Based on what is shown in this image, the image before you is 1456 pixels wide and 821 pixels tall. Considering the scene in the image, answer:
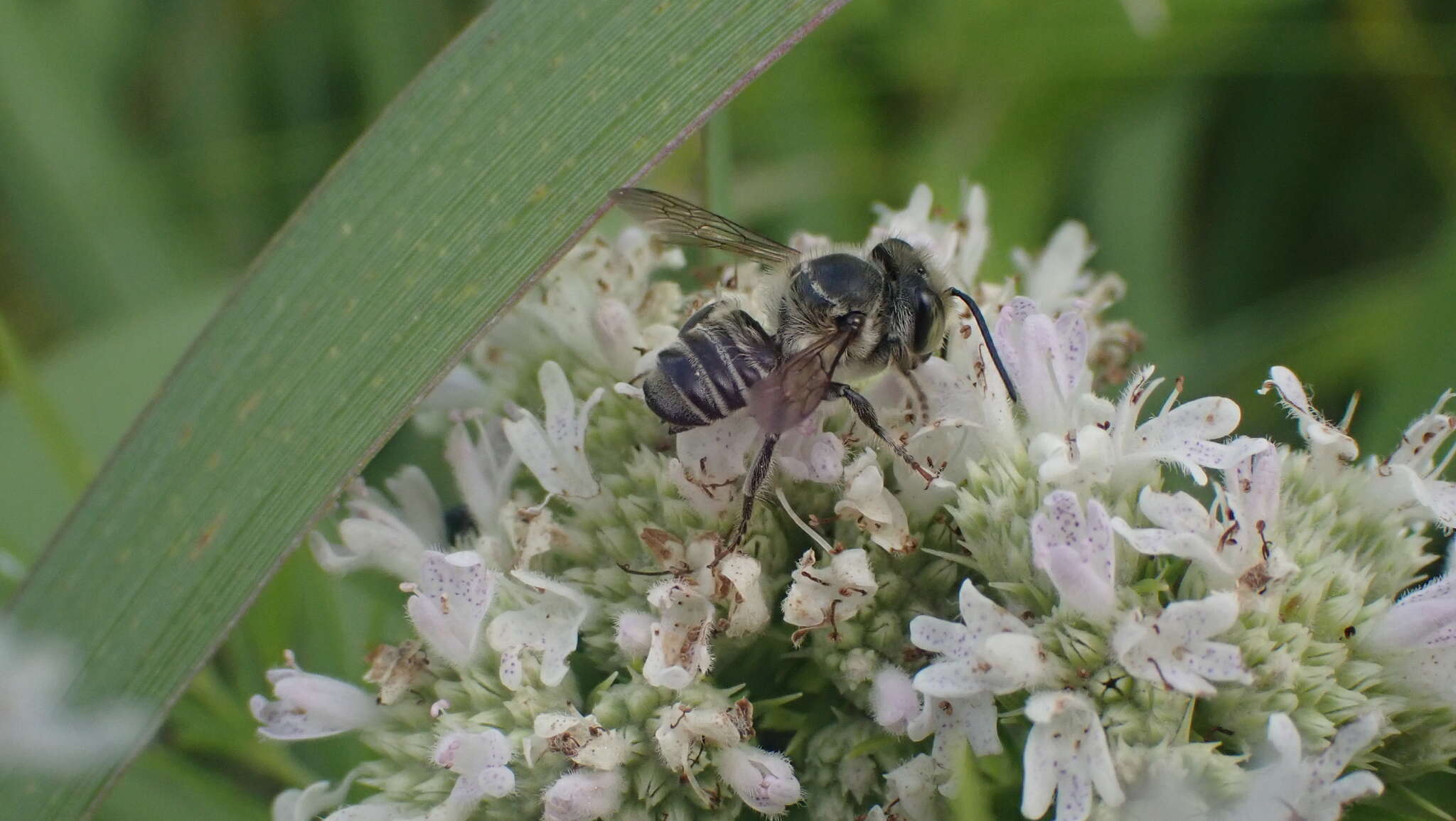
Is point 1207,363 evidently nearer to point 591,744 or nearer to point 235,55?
point 591,744

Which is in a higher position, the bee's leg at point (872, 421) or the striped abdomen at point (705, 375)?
the striped abdomen at point (705, 375)

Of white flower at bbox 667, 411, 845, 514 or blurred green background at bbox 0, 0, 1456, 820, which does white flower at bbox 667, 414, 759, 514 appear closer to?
white flower at bbox 667, 411, 845, 514

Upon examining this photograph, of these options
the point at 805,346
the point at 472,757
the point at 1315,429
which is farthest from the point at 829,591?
the point at 1315,429

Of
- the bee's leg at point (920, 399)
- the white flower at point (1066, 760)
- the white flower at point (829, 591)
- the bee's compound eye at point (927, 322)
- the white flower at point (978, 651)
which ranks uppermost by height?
the bee's compound eye at point (927, 322)

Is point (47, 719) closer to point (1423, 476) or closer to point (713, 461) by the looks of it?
point (713, 461)

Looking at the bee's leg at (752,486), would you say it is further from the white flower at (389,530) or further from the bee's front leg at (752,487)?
the white flower at (389,530)

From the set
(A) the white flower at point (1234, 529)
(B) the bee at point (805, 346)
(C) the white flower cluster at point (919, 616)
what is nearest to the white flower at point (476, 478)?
(C) the white flower cluster at point (919, 616)
